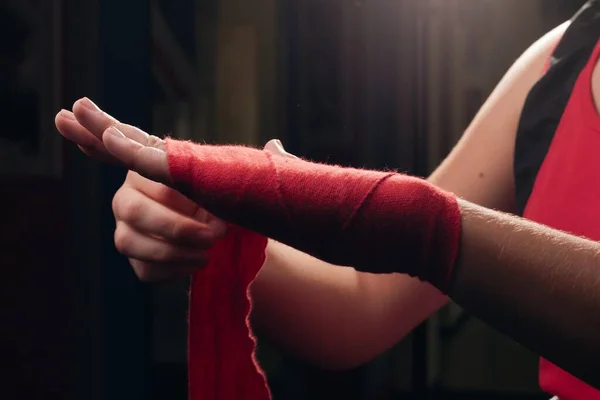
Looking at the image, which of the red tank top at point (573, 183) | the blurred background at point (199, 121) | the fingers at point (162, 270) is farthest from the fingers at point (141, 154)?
the blurred background at point (199, 121)

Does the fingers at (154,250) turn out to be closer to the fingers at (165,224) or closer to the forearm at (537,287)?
the fingers at (165,224)

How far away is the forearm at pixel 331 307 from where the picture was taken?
1.97ft

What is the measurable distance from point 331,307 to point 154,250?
10.1 inches

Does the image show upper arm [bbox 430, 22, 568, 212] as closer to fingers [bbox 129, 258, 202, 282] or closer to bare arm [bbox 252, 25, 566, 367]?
bare arm [bbox 252, 25, 566, 367]

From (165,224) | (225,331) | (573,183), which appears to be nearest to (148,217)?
(165,224)

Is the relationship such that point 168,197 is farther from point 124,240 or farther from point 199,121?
point 199,121

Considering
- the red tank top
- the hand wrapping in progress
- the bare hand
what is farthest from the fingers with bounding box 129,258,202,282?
the red tank top

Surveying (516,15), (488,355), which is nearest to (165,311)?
(488,355)

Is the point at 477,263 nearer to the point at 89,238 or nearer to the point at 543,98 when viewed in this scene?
the point at 543,98

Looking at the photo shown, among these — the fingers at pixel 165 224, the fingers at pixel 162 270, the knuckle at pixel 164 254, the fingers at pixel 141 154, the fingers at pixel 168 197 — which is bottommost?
the fingers at pixel 162 270

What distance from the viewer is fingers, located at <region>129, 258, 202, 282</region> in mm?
445

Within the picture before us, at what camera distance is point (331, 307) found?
0.63 metres

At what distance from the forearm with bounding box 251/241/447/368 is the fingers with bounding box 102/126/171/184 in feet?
0.81

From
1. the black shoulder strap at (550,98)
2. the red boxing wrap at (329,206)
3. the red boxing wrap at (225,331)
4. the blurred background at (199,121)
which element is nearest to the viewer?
the red boxing wrap at (329,206)
